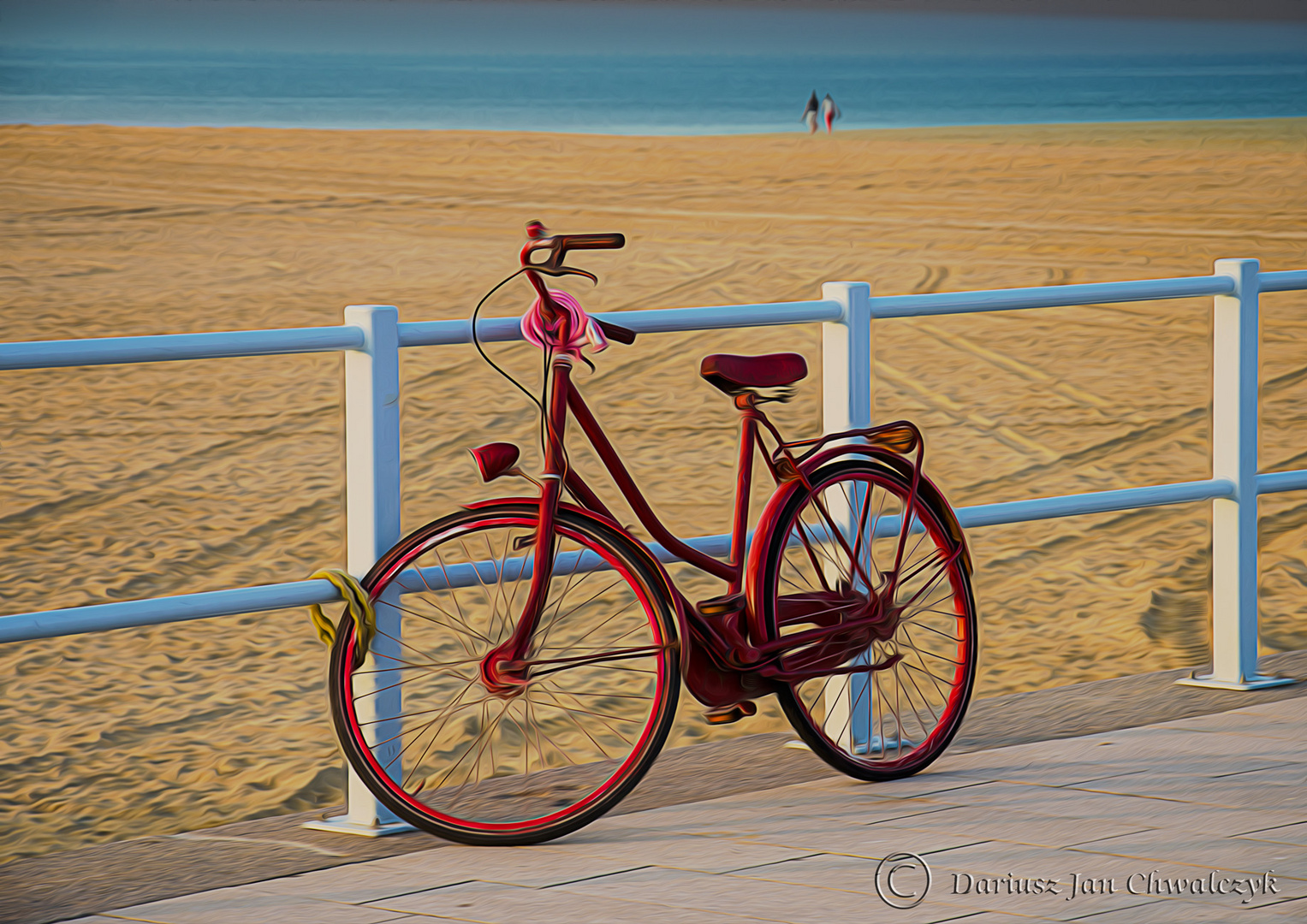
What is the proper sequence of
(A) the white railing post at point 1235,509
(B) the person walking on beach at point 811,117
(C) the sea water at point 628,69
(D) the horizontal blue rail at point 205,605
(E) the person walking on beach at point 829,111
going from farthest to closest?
(C) the sea water at point 628,69, (B) the person walking on beach at point 811,117, (E) the person walking on beach at point 829,111, (A) the white railing post at point 1235,509, (D) the horizontal blue rail at point 205,605

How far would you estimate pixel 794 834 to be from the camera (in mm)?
4211

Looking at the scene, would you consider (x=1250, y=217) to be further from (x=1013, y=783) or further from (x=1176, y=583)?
(x=1013, y=783)

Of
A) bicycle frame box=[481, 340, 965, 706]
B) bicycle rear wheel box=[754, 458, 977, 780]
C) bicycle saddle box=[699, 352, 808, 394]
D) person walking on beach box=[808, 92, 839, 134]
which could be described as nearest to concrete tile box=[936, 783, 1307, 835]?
bicycle rear wheel box=[754, 458, 977, 780]

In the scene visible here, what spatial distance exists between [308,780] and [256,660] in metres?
1.27

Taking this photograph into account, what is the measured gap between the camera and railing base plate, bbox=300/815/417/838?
426 centimetres

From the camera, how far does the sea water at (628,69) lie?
53.4 metres

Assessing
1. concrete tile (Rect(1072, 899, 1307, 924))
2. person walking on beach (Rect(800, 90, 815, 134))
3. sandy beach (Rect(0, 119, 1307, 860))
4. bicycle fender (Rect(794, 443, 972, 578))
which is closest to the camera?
concrete tile (Rect(1072, 899, 1307, 924))

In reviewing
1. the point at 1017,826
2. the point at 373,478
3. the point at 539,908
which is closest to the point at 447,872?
the point at 539,908

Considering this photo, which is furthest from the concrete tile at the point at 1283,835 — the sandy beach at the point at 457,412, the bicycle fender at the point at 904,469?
the sandy beach at the point at 457,412

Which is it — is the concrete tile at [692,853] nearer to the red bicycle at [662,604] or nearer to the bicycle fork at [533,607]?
the red bicycle at [662,604]

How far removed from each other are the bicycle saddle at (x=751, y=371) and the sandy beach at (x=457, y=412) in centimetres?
178

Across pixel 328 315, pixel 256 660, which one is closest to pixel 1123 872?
pixel 256 660

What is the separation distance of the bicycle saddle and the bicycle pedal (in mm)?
676

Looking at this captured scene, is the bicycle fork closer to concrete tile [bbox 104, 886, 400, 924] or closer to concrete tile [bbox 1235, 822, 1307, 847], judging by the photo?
concrete tile [bbox 104, 886, 400, 924]
